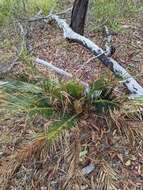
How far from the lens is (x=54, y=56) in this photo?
4.31m

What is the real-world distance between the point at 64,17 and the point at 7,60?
1.22 meters

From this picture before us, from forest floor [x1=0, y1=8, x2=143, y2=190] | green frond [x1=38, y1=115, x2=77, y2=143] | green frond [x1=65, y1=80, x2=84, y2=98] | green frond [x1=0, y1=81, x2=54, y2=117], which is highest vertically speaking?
green frond [x1=65, y1=80, x2=84, y2=98]

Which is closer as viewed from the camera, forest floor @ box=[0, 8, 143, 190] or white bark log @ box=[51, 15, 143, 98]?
forest floor @ box=[0, 8, 143, 190]

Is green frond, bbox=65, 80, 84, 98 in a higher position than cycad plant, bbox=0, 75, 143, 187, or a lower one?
→ higher

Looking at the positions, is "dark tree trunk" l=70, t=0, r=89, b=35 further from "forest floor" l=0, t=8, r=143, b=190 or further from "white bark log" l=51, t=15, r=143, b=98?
"forest floor" l=0, t=8, r=143, b=190

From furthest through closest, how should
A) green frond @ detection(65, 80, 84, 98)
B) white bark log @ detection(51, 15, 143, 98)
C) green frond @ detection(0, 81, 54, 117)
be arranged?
white bark log @ detection(51, 15, 143, 98) < green frond @ detection(65, 80, 84, 98) < green frond @ detection(0, 81, 54, 117)

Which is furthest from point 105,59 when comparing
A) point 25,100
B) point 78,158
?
point 78,158

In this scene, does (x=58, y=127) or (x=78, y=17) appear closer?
(x=58, y=127)

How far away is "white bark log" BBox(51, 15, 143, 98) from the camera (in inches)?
133

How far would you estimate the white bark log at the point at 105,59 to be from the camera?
133 inches

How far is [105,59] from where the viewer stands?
12.7 ft

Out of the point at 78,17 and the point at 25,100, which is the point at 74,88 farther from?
the point at 78,17

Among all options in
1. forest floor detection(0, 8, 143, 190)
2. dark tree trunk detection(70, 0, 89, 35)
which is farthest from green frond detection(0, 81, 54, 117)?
dark tree trunk detection(70, 0, 89, 35)

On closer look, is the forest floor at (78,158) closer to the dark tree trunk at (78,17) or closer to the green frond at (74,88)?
the green frond at (74,88)
